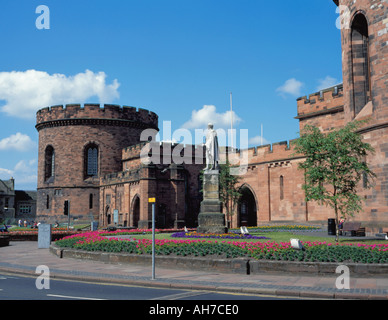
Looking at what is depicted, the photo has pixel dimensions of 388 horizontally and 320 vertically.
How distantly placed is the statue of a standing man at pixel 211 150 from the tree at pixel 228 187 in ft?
61.4

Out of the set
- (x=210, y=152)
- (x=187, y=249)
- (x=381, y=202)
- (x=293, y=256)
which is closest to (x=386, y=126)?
(x=381, y=202)

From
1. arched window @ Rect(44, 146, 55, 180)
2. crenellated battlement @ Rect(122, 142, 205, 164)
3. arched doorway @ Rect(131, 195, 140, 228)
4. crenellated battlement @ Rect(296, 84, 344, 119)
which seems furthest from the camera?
arched window @ Rect(44, 146, 55, 180)

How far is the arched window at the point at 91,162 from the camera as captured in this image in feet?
165

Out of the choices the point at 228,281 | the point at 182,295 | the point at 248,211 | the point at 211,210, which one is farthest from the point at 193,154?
the point at 182,295

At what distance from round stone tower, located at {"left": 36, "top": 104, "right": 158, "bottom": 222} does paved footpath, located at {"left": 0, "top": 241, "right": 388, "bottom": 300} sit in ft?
114

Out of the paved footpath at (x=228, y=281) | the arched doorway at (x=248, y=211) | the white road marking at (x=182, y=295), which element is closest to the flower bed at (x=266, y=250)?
the paved footpath at (x=228, y=281)

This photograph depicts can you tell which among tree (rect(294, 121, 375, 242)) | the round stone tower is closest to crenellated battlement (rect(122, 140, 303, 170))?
the round stone tower

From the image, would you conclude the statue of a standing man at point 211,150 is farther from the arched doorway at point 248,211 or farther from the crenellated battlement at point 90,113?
the crenellated battlement at point 90,113

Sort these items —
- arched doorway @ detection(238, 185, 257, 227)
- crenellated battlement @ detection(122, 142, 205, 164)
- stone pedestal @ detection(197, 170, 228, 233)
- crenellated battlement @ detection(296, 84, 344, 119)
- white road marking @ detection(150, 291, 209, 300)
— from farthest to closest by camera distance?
arched doorway @ detection(238, 185, 257, 227) → crenellated battlement @ detection(122, 142, 205, 164) → crenellated battlement @ detection(296, 84, 344, 119) → stone pedestal @ detection(197, 170, 228, 233) → white road marking @ detection(150, 291, 209, 300)

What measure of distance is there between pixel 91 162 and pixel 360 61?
35319 millimetres

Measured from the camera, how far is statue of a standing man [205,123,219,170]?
67.6 feet

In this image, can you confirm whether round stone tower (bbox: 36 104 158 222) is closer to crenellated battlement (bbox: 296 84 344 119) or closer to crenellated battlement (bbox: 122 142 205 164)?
crenellated battlement (bbox: 122 142 205 164)
